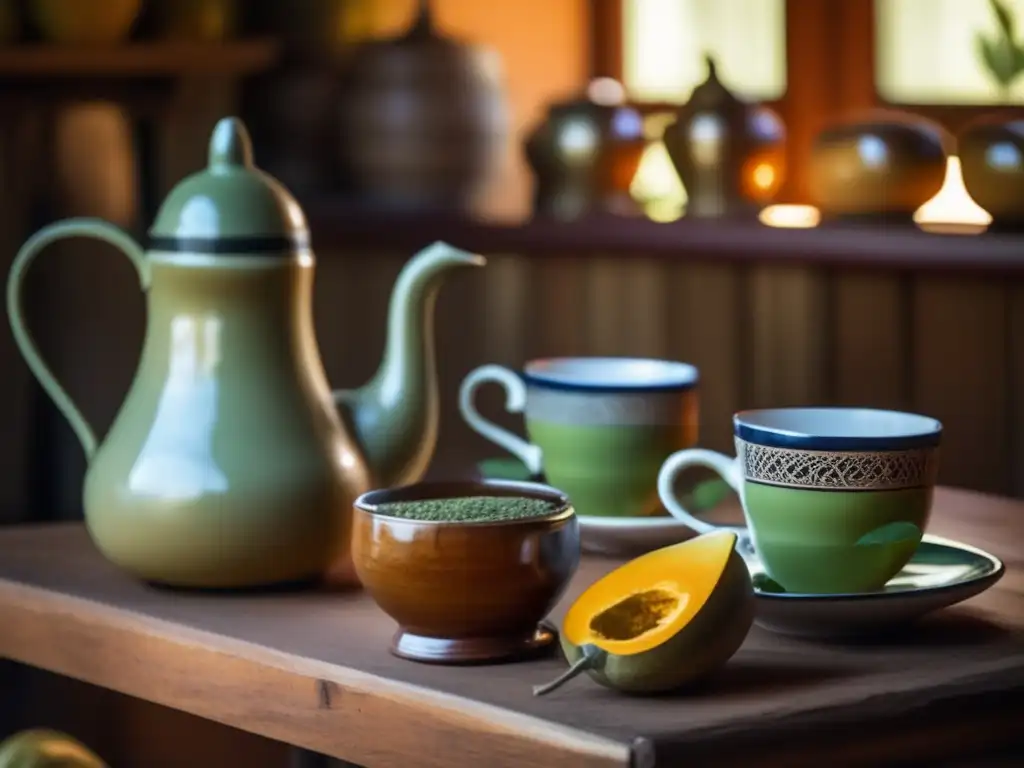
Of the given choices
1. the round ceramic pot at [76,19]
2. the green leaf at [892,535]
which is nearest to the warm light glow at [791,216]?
the round ceramic pot at [76,19]

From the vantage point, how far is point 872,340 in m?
2.30

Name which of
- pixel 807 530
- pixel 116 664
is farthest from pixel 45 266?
pixel 807 530

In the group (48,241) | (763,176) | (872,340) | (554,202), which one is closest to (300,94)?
(554,202)

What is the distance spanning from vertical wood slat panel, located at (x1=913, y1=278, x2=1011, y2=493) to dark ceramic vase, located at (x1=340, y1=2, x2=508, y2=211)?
0.68 meters

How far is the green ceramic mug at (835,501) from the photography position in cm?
97

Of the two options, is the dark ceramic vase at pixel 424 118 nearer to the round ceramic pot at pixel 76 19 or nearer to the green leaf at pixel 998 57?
the round ceramic pot at pixel 76 19

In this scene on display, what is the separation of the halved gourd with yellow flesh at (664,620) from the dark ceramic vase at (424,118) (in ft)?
5.55

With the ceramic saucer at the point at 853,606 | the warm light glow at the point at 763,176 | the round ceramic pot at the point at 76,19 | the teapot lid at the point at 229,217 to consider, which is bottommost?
the ceramic saucer at the point at 853,606

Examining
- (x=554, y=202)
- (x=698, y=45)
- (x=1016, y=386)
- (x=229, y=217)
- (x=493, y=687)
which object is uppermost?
(x=698, y=45)

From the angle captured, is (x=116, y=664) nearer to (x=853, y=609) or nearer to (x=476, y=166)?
(x=853, y=609)

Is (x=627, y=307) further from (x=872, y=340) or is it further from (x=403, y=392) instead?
(x=403, y=392)

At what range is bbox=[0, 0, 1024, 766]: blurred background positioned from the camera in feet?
7.11

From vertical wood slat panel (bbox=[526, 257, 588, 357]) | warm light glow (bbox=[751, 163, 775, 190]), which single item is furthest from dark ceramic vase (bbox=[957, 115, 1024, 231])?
vertical wood slat panel (bbox=[526, 257, 588, 357])

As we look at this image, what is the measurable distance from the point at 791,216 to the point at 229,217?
1.50m
